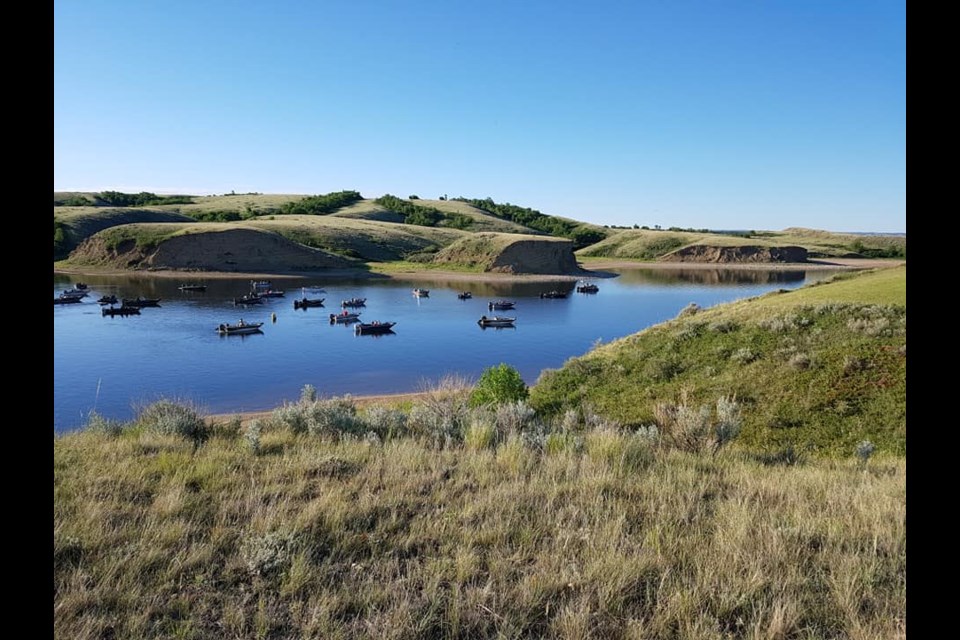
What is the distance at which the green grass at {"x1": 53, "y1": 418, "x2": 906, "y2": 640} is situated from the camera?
12.1 ft

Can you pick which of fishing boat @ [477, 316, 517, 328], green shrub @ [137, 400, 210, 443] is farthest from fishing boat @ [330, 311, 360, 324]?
green shrub @ [137, 400, 210, 443]

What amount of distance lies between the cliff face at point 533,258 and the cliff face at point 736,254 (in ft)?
143

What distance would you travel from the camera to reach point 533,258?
329 ft

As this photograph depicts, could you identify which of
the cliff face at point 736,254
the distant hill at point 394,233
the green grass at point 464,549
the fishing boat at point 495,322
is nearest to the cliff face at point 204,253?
the distant hill at point 394,233

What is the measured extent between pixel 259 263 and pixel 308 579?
93658 mm

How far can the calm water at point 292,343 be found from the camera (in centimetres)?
2788

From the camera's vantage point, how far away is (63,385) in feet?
92.6

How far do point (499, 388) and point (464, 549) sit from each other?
13.0m

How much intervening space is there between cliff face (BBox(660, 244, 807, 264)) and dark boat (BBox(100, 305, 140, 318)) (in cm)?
11358

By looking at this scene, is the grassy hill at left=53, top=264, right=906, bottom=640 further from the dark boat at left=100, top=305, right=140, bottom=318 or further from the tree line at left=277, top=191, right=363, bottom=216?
the tree line at left=277, top=191, right=363, bottom=216
